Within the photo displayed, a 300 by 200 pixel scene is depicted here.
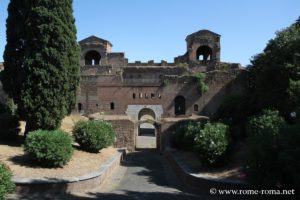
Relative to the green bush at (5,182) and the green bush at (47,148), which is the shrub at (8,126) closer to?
the green bush at (47,148)

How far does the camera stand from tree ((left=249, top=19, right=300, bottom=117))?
587 inches

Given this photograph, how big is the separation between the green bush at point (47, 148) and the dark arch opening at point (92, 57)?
35032 mm

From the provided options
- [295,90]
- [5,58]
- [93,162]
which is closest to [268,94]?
[295,90]

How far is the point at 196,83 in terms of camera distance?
37719 mm

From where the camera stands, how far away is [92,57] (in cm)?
4916

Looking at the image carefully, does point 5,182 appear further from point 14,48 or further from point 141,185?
point 14,48

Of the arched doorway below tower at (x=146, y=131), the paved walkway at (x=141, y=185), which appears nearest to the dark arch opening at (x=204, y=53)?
the arched doorway below tower at (x=146, y=131)

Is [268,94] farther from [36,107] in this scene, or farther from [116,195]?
[36,107]

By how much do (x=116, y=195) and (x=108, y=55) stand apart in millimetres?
35837

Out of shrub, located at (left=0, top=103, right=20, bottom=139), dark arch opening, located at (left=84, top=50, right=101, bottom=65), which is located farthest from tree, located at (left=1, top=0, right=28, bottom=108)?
dark arch opening, located at (left=84, top=50, right=101, bottom=65)

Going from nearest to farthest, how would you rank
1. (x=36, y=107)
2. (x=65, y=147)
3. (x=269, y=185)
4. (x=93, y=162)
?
(x=269, y=185)
(x=65, y=147)
(x=36, y=107)
(x=93, y=162)

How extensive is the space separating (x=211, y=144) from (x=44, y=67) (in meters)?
6.79

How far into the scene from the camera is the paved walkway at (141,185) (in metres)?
12.3

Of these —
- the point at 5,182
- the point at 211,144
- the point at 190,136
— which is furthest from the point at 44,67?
the point at 190,136
